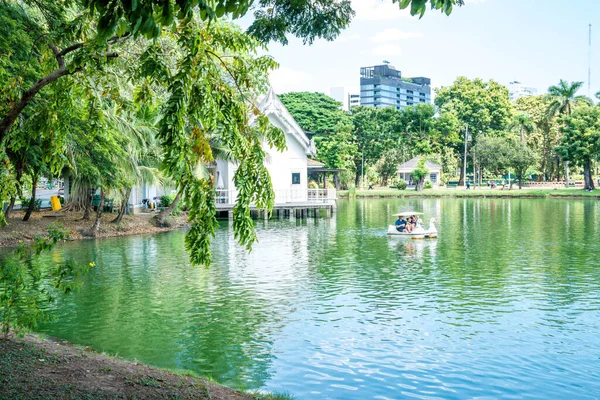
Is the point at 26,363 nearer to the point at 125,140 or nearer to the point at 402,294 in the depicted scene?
the point at 402,294

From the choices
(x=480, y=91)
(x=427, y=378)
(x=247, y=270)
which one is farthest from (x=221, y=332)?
(x=480, y=91)

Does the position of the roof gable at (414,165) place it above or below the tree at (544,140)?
below

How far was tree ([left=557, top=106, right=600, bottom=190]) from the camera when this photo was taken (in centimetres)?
7212

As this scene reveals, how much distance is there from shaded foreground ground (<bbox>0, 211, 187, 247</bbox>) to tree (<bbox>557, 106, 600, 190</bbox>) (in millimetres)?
53309

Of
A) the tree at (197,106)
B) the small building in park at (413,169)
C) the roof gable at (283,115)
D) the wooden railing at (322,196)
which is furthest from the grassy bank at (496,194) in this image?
the tree at (197,106)

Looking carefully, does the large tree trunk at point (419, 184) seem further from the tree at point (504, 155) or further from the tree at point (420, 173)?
the tree at point (504, 155)

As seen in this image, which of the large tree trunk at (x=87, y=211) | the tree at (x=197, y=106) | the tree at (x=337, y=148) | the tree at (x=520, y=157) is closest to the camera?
the tree at (x=197, y=106)

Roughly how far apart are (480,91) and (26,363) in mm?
90989

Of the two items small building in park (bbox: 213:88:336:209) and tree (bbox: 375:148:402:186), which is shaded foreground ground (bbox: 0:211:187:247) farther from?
tree (bbox: 375:148:402:186)

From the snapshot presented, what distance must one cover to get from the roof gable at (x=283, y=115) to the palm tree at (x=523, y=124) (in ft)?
175

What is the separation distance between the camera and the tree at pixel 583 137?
7212 centimetres

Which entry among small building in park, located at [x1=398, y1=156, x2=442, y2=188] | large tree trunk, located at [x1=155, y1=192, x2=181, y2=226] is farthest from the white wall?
small building in park, located at [x1=398, y1=156, x2=442, y2=188]

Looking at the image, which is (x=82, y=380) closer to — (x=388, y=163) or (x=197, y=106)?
(x=197, y=106)

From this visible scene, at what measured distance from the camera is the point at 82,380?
757 cm
